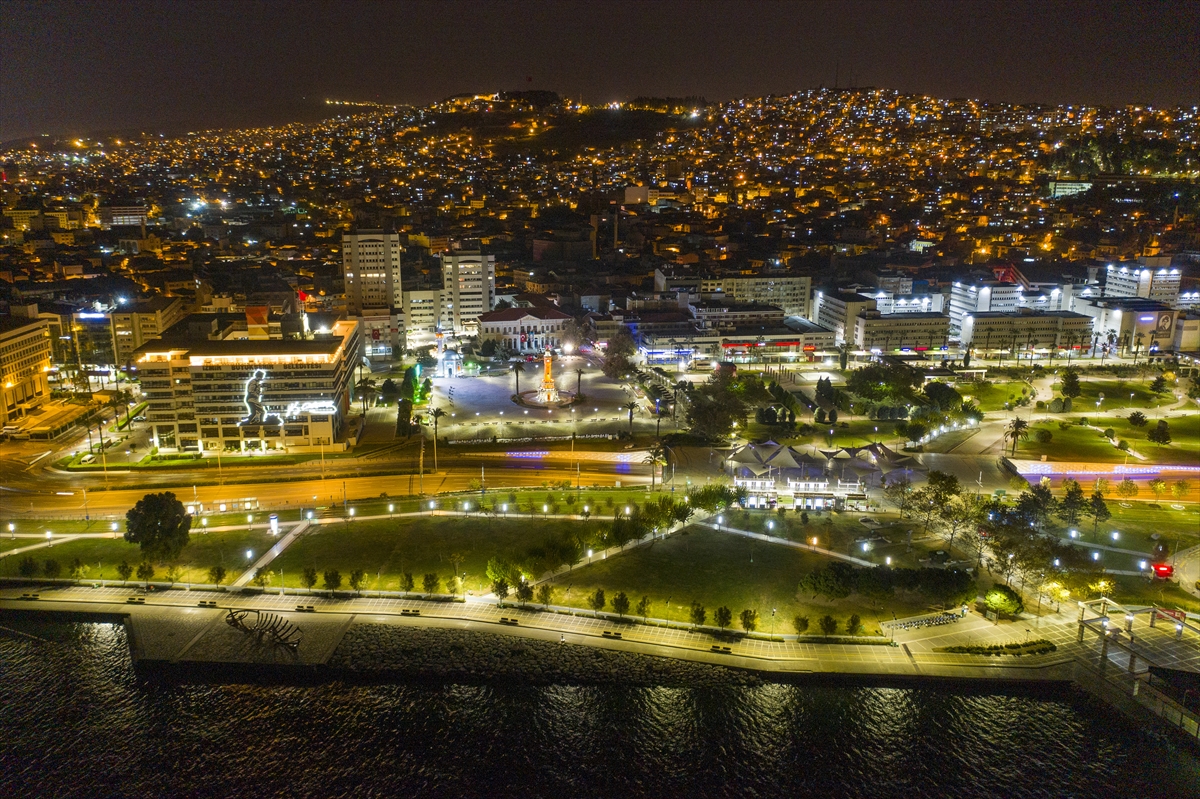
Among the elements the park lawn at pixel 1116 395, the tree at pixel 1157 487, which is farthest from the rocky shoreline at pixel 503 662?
the park lawn at pixel 1116 395

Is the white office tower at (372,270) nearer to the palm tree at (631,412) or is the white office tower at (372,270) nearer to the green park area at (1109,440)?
the palm tree at (631,412)

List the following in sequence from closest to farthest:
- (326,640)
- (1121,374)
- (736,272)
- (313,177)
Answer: (326,640)
(1121,374)
(736,272)
(313,177)

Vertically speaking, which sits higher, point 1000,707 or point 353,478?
point 353,478

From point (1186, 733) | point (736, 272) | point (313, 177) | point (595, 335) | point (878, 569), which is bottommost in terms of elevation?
point (1186, 733)

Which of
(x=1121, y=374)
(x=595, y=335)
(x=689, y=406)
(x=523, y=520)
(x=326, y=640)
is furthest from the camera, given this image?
(x=595, y=335)

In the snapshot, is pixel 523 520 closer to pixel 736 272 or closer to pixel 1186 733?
pixel 1186 733

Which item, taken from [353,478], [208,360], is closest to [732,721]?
[353,478]
